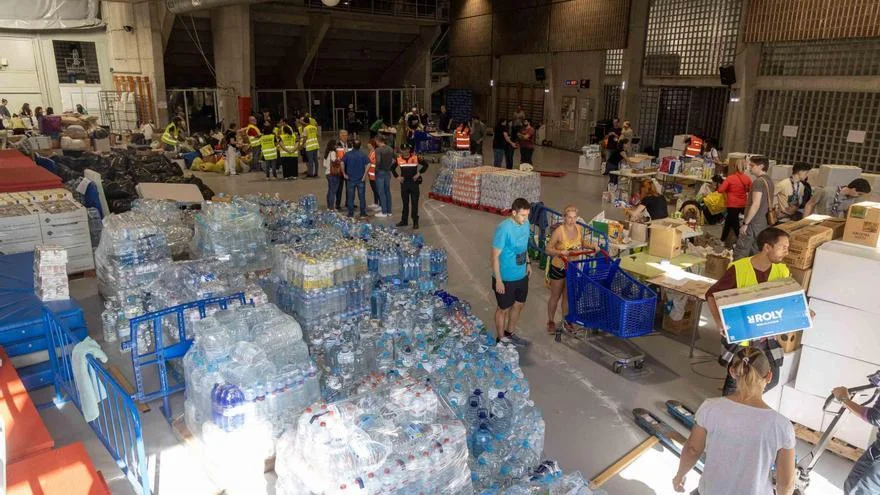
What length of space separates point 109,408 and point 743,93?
16.4 m

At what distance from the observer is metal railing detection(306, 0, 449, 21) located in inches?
1032

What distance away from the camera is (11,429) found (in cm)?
409

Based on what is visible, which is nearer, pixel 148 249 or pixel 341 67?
pixel 148 249

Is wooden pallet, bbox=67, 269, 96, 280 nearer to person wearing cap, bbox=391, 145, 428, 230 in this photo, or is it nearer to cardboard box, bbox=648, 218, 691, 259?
person wearing cap, bbox=391, 145, 428, 230

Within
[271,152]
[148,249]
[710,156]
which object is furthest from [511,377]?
[271,152]

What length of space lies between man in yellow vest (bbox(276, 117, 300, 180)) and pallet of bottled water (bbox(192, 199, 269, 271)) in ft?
Answer: 25.9

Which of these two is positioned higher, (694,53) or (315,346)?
(694,53)

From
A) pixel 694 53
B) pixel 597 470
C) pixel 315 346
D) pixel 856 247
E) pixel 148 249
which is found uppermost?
pixel 694 53

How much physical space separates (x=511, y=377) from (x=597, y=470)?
104 cm

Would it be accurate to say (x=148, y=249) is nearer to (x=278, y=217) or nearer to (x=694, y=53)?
(x=278, y=217)

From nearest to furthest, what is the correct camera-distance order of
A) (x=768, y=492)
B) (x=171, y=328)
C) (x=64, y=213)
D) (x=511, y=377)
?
1. (x=768, y=492)
2. (x=511, y=377)
3. (x=171, y=328)
4. (x=64, y=213)

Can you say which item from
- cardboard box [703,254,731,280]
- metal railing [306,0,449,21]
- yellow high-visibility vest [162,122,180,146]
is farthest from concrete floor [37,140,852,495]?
metal railing [306,0,449,21]

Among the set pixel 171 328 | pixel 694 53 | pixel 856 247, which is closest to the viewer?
pixel 856 247

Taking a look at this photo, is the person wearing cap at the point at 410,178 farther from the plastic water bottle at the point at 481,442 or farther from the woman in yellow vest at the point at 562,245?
the plastic water bottle at the point at 481,442
